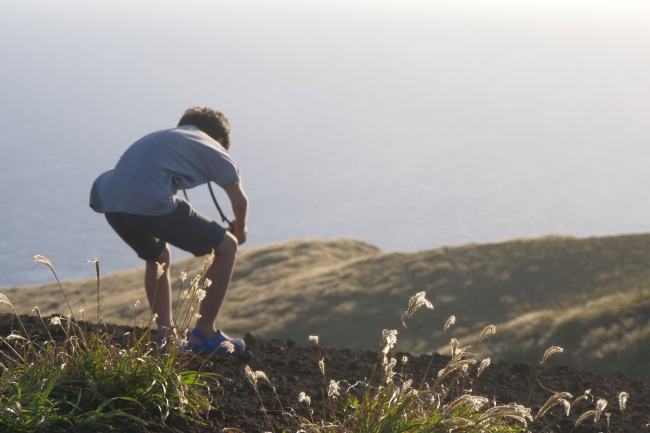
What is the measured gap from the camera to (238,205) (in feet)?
17.8

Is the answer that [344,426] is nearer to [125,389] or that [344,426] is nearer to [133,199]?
[125,389]

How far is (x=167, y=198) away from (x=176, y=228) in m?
0.24

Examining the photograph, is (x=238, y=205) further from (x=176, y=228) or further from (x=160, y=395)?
(x=160, y=395)

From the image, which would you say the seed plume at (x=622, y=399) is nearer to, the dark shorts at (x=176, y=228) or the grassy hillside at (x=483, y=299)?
the dark shorts at (x=176, y=228)

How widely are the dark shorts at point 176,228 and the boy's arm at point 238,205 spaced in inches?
8.1

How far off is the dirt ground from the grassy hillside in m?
6.97

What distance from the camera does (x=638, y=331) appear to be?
1320 cm

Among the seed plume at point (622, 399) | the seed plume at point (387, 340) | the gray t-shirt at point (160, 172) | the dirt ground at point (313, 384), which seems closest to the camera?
the seed plume at point (622, 399)

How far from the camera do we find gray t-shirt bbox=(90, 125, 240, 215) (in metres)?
5.11

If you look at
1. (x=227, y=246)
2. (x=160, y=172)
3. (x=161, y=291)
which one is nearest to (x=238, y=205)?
(x=227, y=246)

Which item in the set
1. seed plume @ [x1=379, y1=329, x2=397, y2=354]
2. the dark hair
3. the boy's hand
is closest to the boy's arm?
the boy's hand

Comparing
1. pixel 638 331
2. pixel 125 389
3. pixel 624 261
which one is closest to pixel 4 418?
pixel 125 389

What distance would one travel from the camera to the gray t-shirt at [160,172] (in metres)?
5.11

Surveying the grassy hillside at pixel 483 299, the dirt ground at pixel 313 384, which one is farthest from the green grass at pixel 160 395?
the grassy hillside at pixel 483 299
